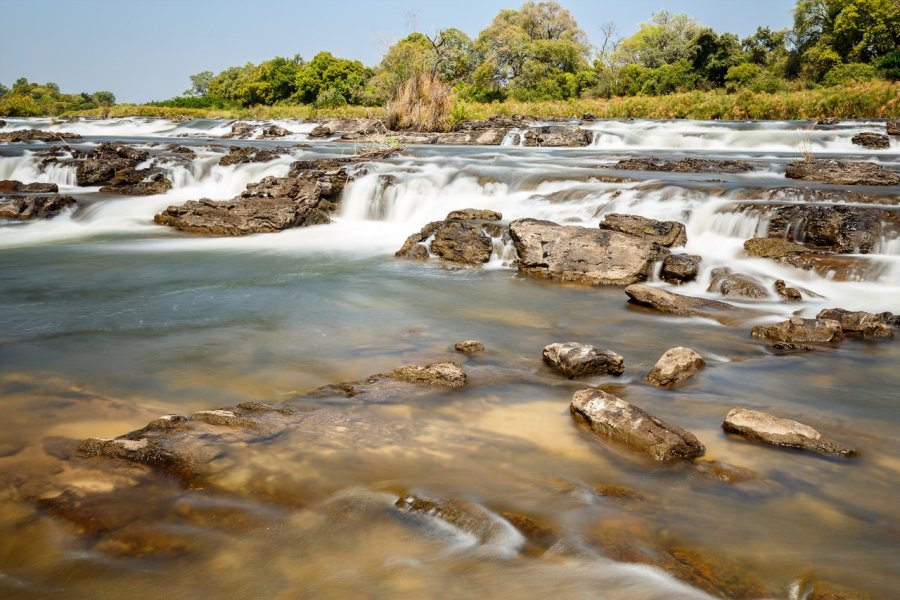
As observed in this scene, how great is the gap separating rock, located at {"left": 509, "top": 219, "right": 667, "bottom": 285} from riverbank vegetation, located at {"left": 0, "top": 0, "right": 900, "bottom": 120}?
1921cm

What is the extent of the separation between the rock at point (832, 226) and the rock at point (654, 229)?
131 centimetres

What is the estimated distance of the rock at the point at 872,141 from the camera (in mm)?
19312

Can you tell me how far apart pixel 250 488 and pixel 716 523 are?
2.31 m

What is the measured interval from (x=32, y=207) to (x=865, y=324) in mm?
14935

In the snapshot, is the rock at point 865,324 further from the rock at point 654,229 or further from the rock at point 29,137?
the rock at point 29,137

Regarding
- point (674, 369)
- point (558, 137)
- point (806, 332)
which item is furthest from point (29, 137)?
point (806, 332)

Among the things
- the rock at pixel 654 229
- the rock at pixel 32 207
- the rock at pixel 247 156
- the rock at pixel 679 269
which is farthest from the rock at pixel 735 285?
the rock at pixel 32 207

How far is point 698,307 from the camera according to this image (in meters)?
7.48

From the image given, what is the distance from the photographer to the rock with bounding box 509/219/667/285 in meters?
8.93

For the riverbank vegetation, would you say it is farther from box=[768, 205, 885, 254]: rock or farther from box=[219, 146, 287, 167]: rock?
box=[768, 205, 885, 254]: rock

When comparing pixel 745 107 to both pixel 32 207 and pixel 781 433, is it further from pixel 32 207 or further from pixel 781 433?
pixel 781 433

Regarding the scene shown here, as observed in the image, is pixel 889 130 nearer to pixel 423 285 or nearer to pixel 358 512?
pixel 423 285

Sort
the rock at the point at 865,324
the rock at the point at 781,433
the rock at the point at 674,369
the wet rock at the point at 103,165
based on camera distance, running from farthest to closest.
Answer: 1. the wet rock at the point at 103,165
2. the rock at the point at 865,324
3. the rock at the point at 674,369
4. the rock at the point at 781,433

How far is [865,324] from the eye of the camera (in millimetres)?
6488
